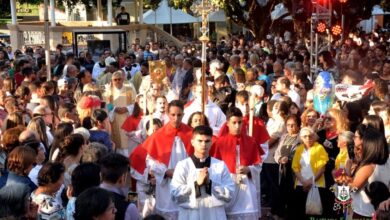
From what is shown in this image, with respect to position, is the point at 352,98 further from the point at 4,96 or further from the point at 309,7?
the point at 309,7

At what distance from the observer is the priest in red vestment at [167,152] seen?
299 inches

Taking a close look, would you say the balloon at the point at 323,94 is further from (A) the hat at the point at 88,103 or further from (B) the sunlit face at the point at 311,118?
(A) the hat at the point at 88,103

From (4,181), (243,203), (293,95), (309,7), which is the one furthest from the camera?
(309,7)

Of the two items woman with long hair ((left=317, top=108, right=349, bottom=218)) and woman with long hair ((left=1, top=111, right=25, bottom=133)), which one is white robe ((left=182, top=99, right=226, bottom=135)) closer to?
woman with long hair ((left=317, top=108, right=349, bottom=218))

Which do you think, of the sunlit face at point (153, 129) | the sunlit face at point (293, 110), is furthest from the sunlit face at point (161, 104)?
the sunlit face at point (293, 110)

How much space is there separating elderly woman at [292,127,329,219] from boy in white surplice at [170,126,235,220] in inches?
61.0

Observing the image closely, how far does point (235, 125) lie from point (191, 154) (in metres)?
0.59

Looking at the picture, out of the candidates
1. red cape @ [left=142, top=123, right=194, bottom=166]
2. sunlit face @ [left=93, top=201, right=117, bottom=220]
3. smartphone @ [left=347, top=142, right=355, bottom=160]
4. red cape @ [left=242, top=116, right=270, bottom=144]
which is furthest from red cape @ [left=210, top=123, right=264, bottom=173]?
sunlit face @ [left=93, top=201, right=117, bottom=220]

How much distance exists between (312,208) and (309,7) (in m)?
17.4

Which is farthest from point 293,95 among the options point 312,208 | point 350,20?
point 350,20

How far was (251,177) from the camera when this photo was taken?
764cm

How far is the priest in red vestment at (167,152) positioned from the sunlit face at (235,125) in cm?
52

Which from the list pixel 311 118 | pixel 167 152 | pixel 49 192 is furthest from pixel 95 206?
pixel 311 118

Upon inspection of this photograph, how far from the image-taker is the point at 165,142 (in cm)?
769
